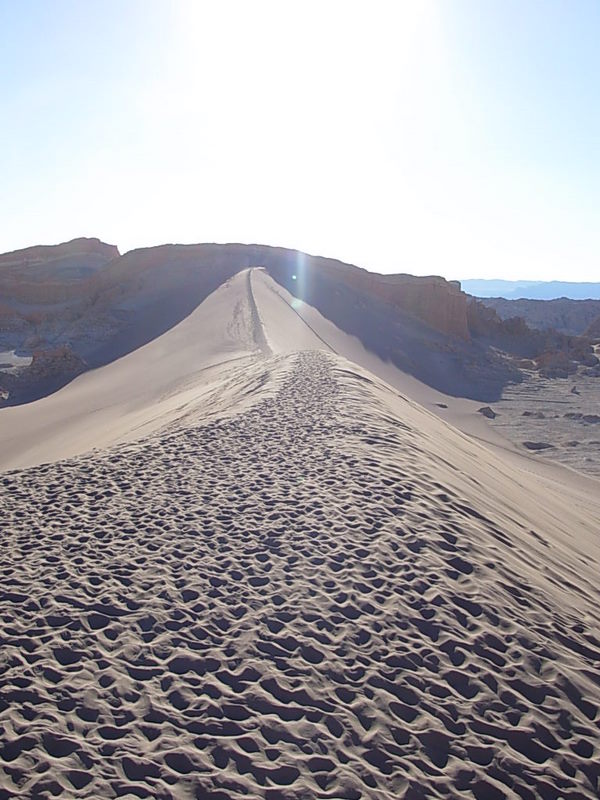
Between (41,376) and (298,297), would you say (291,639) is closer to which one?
(41,376)

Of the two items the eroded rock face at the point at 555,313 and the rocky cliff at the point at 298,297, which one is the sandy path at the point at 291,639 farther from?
the eroded rock face at the point at 555,313

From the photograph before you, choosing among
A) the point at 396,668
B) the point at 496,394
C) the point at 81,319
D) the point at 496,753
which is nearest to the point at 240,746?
the point at 396,668

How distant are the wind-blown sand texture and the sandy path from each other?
0.01 meters

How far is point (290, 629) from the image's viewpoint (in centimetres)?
407

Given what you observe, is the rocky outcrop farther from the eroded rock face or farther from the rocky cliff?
the eroded rock face

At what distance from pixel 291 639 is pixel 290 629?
10 centimetres

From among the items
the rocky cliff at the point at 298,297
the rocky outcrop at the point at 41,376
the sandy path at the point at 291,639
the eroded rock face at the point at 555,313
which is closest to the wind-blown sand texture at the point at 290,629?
the sandy path at the point at 291,639

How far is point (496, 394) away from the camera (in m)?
26.4

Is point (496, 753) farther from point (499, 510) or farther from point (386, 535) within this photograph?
point (499, 510)

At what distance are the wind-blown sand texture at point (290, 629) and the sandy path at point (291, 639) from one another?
1 centimetres

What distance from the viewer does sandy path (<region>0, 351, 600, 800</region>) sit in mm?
3098

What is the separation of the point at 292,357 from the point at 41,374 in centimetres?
1250

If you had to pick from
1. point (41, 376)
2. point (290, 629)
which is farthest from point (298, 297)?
point (290, 629)

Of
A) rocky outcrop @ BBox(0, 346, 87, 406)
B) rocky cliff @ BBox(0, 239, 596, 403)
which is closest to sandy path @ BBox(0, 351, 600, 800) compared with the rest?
rocky outcrop @ BBox(0, 346, 87, 406)
